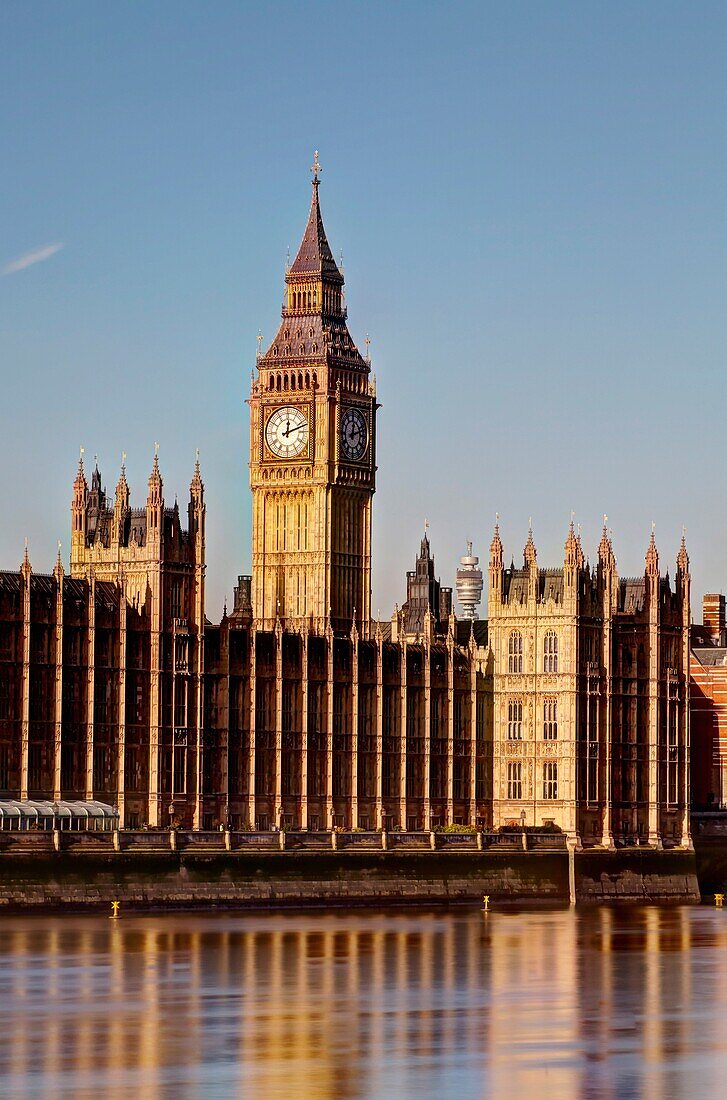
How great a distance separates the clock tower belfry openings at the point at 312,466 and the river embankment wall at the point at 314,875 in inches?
1356

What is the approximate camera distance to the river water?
2827 inches

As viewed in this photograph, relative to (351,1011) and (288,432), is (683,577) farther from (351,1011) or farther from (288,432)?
(351,1011)

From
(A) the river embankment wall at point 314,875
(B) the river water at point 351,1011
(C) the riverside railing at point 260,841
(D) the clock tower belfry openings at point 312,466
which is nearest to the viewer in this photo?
(B) the river water at point 351,1011

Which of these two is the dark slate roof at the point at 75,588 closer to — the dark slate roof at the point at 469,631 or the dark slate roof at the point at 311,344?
the dark slate roof at the point at 469,631

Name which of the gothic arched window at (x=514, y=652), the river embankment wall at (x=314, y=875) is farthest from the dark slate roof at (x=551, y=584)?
the river embankment wall at (x=314, y=875)

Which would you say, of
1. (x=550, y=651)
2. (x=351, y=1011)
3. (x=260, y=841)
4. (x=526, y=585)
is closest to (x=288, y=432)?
(x=526, y=585)

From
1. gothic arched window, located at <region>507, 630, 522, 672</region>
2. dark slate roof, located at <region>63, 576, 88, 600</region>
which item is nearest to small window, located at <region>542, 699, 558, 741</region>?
gothic arched window, located at <region>507, 630, 522, 672</region>

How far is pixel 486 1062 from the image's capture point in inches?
2990

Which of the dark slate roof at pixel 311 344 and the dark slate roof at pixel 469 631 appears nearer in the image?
the dark slate roof at pixel 469 631

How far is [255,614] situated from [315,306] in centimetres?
2131

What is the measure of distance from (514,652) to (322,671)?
16.2 m

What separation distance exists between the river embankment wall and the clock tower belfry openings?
3443cm

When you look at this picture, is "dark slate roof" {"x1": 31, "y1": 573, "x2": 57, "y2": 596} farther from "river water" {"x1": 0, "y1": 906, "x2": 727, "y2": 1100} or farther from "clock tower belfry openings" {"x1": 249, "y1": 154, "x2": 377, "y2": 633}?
"clock tower belfry openings" {"x1": 249, "y1": 154, "x2": 377, "y2": 633}

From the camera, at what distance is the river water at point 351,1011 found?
71812 mm
